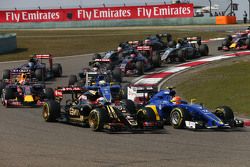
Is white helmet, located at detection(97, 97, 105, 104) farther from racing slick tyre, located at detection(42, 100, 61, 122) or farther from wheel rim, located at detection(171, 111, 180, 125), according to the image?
wheel rim, located at detection(171, 111, 180, 125)

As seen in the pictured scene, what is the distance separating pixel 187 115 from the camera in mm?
17359

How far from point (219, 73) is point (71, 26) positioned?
46557mm

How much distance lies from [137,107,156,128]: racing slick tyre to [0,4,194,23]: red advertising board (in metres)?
54.8

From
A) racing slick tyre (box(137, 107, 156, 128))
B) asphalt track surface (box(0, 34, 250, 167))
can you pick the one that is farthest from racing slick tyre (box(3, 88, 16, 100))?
racing slick tyre (box(137, 107, 156, 128))

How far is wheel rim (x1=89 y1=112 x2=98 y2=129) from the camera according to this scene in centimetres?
1694

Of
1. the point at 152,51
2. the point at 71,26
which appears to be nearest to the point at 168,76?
the point at 152,51

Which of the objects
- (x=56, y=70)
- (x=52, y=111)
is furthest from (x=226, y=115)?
(x=56, y=70)

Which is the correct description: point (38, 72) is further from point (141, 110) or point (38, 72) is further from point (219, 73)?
point (141, 110)

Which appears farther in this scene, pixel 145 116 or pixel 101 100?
pixel 101 100

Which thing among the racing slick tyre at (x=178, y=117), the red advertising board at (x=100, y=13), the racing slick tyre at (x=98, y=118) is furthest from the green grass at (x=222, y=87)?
the red advertising board at (x=100, y=13)

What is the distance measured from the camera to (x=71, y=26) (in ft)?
247

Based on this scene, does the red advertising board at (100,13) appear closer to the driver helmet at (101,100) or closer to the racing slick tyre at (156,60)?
the racing slick tyre at (156,60)

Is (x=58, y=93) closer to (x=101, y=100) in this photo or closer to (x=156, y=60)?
(x=101, y=100)

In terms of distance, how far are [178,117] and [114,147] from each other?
11.4ft
